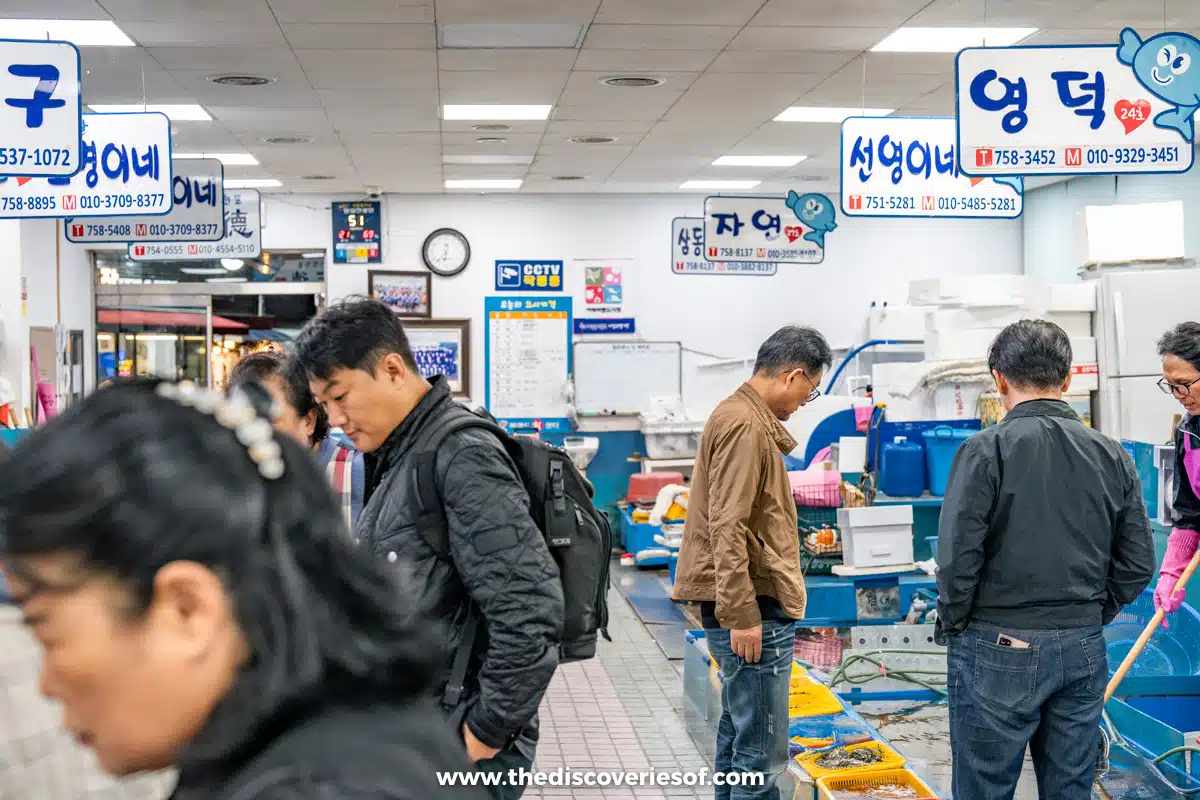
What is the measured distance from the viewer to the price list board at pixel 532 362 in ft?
44.4

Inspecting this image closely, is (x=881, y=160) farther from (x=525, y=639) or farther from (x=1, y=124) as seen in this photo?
(x=525, y=639)

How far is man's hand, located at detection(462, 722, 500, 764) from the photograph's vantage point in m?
2.37

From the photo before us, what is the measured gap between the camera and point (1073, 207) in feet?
41.1

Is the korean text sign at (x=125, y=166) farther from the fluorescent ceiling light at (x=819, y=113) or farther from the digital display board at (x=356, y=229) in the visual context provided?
the digital display board at (x=356, y=229)

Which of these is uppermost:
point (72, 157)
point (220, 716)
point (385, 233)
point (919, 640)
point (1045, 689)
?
point (385, 233)

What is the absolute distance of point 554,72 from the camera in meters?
7.68

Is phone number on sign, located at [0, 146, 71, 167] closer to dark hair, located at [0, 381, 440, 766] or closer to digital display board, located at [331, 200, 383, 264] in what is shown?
dark hair, located at [0, 381, 440, 766]

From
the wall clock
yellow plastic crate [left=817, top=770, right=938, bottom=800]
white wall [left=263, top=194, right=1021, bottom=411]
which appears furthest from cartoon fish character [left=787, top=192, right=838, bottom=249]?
yellow plastic crate [left=817, top=770, right=938, bottom=800]

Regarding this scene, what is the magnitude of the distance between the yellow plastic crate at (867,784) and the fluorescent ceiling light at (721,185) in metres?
9.48

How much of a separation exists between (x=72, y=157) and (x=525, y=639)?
3890mm

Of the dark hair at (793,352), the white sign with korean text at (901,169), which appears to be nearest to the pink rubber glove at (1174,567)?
the dark hair at (793,352)

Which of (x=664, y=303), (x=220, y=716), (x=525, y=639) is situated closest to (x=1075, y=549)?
(x=525, y=639)

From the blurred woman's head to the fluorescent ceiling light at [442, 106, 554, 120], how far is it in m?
5.35

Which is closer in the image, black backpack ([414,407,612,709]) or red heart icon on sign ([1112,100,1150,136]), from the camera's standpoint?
black backpack ([414,407,612,709])
